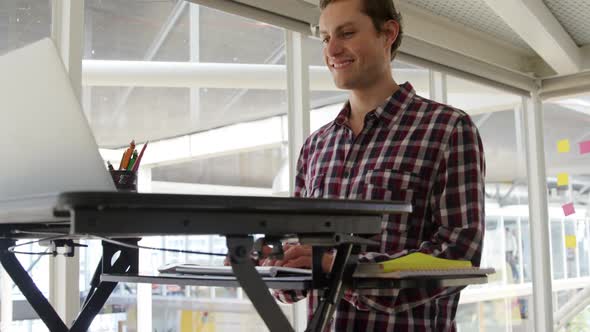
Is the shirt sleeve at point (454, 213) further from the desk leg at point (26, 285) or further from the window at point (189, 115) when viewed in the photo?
the window at point (189, 115)

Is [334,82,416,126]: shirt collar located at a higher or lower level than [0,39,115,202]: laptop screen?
higher

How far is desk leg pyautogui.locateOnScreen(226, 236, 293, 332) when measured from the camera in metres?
0.88

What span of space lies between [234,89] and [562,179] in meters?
3.04

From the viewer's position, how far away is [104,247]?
1.45 meters

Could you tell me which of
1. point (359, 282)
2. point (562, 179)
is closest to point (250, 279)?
point (359, 282)

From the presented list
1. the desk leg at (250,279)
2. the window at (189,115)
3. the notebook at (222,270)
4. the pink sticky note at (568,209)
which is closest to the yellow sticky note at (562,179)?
the pink sticky note at (568,209)

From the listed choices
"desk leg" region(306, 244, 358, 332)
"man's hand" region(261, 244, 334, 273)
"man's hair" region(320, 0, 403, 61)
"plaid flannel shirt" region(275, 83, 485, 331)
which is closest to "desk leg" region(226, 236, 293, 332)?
"desk leg" region(306, 244, 358, 332)

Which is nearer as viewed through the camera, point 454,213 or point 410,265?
point 410,265

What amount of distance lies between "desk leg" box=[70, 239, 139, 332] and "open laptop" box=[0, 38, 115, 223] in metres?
0.36

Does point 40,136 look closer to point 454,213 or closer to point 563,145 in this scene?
point 454,213

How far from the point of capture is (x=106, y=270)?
1.44 meters

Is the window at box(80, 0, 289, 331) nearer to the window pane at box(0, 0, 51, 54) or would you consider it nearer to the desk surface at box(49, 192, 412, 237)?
the window pane at box(0, 0, 51, 54)

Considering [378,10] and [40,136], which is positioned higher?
[378,10]

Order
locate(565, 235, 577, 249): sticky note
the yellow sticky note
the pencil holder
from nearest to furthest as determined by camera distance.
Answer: the pencil holder
the yellow sticky note
locate(565, 235, 577, 249): sticky note
